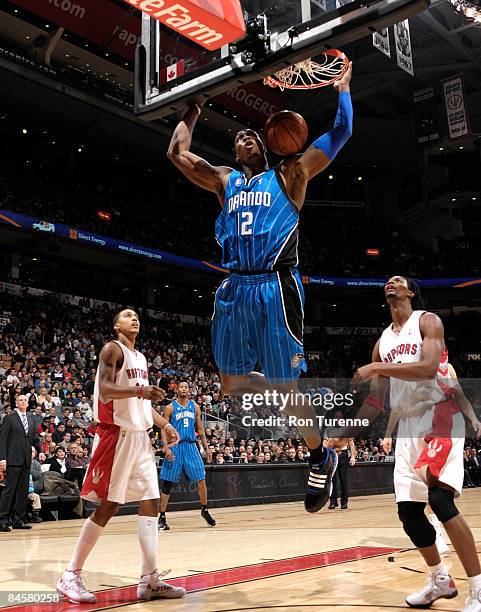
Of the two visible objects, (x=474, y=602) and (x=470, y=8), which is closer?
(x=474, y=602)

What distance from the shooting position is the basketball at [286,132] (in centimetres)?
365

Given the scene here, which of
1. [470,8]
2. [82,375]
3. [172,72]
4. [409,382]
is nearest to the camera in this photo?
[172,72]

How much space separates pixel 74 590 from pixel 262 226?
2769 mm

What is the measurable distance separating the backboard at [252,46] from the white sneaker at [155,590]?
3.11 metres

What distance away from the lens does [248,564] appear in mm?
6324

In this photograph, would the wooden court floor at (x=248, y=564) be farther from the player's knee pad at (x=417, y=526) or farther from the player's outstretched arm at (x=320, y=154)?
the player's outstretched arm at (x=320, y=154)

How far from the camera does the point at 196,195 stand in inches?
1208

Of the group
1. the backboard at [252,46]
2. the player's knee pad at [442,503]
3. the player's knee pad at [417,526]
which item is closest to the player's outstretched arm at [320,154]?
the backboard at [252,46]

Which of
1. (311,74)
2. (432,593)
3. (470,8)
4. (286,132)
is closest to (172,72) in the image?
(286,132)

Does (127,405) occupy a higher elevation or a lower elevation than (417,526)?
higher

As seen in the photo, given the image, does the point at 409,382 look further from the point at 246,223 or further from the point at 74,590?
the point at 74,590

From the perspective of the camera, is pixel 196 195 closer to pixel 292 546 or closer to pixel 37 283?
pixel 37 283

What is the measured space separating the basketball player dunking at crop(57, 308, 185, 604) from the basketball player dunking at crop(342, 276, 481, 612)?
1597 millimetres

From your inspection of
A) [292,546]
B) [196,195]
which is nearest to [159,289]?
[196,195]
